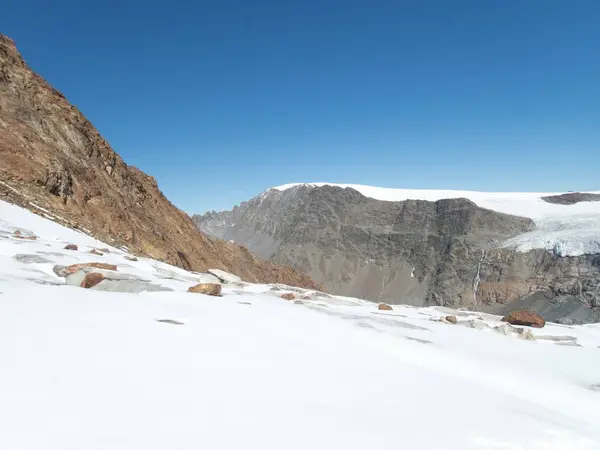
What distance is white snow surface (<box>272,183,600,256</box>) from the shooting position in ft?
247

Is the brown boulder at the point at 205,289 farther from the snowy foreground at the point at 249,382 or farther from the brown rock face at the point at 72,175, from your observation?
the brown rock face at the point at 72,175

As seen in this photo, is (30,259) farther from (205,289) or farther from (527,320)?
(527,320)

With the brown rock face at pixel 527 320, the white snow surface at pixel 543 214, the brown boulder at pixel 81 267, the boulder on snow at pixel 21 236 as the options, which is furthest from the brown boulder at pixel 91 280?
the white snow surface at pixel 543 214

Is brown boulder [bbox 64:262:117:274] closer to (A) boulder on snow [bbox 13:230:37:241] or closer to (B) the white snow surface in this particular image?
(A) boulder on snow [bbox 13:230:37:241]

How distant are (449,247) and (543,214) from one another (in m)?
25.0

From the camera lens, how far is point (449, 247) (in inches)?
3686

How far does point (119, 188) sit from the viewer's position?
95.5ft

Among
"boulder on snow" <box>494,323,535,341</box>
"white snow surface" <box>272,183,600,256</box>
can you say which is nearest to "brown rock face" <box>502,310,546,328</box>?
"boulder on snow" <box>494,323,535,341</box>

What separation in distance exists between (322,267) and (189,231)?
72763mm

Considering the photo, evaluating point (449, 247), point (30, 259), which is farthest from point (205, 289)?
point (449, 247)

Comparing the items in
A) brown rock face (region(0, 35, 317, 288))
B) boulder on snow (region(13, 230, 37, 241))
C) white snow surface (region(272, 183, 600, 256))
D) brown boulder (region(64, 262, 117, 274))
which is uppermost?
white snow surface (region(272, 183, 600, 256))

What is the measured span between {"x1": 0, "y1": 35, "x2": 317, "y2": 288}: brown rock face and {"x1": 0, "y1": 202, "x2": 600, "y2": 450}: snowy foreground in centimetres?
1397

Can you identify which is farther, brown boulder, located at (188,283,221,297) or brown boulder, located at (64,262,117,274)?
brown boulder, located at (188,283,221,297)

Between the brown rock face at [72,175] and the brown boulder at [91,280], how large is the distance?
1184 centimetres
